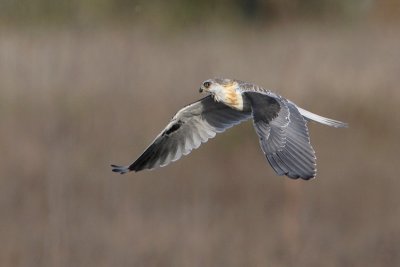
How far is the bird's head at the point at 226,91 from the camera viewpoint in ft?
17.1

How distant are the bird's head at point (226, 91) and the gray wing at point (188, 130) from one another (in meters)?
0.27

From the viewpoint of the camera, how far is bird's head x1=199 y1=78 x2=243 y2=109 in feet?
17.1

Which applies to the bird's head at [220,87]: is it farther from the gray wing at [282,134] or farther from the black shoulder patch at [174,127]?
the black shoulder patch at [174,127]

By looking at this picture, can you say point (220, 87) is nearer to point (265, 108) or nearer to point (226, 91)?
point (226, 91)

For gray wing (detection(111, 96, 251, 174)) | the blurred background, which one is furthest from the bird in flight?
the blurred background

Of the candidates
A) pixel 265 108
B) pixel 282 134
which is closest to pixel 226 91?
pixel 265 108

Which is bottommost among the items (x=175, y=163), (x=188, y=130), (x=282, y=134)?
(x=175, y=163)

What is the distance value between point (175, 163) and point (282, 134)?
4.14m

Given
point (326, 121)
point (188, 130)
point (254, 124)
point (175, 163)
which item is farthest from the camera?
point (175, 163)

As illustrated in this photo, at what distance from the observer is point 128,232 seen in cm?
815

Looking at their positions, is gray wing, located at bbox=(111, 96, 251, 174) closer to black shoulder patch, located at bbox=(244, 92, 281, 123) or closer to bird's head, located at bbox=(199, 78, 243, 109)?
bird's head, located at bbox=(199, 78, 243, 109)

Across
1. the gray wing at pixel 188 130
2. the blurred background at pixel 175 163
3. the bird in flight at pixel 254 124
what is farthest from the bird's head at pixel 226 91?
the blurred background at pixel 175 163

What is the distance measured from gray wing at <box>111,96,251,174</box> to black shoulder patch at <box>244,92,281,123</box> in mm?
394

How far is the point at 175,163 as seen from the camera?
9086 mm
